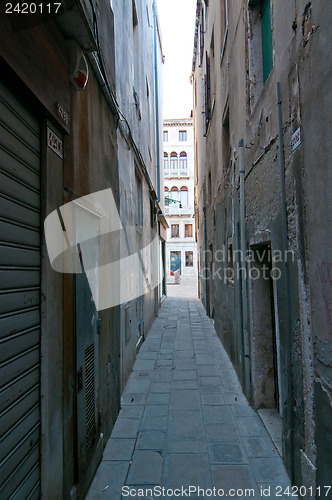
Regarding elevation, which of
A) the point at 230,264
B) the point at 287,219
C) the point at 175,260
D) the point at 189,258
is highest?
the point at 189,258

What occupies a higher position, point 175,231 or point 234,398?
point 175,231

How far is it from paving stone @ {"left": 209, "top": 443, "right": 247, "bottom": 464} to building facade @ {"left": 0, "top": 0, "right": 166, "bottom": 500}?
114 centimetres

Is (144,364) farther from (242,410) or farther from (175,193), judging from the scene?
(175,193)

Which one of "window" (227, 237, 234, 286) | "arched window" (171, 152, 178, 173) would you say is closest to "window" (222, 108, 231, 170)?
"window" (227, 237, 234, 286)

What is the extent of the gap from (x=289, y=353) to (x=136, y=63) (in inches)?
270

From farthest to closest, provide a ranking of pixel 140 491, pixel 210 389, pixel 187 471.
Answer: pixel 210 389
pixel 187 471
pixel 140 491

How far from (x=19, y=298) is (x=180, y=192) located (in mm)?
32375

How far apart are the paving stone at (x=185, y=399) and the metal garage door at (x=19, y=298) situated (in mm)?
2672

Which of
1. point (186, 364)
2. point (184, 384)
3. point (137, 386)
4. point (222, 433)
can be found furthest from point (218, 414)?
point (186, 364)

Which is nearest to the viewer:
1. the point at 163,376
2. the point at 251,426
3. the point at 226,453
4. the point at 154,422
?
the point at 226,453

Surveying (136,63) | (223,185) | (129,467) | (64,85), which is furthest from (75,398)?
(136,63)

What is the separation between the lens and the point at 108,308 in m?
3.78

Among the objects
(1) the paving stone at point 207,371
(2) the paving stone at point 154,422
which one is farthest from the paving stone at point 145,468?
(1) the paving stone at point 207,371

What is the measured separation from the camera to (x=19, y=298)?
1.79 metres
